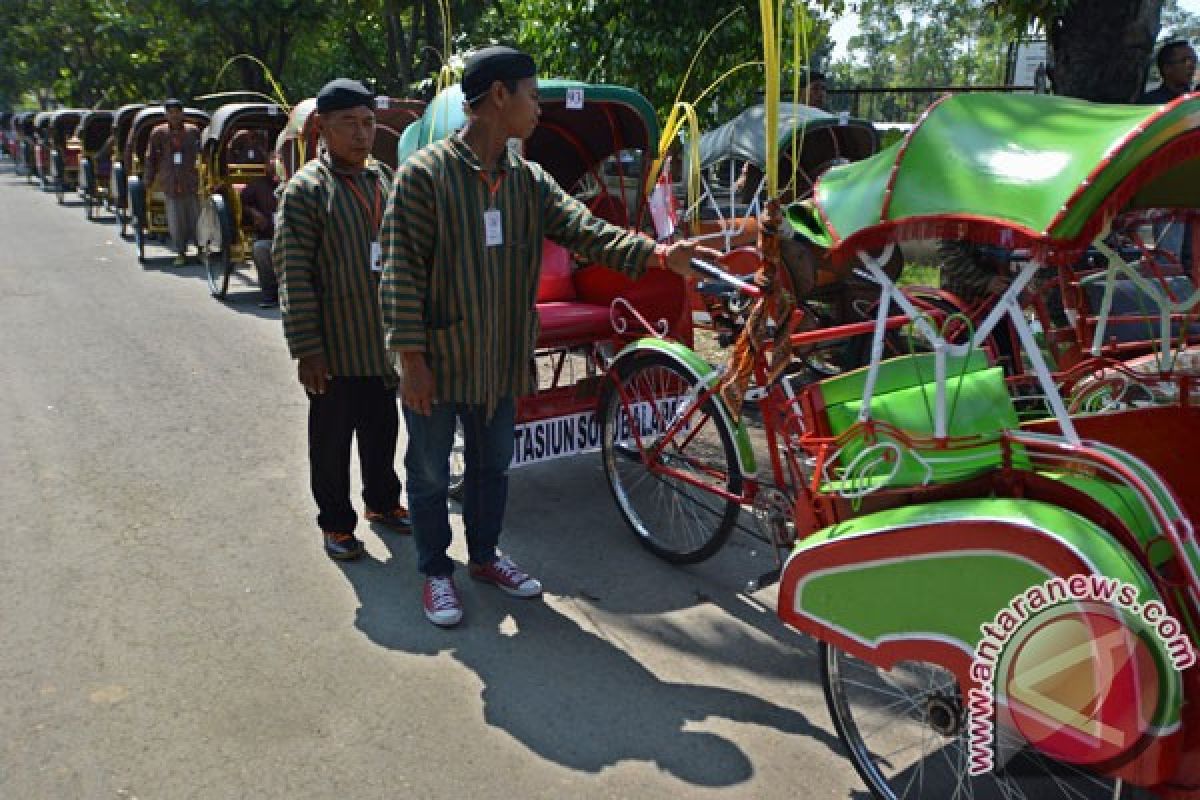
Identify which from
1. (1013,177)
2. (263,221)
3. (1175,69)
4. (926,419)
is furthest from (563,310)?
(263,221)

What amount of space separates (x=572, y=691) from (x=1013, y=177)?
2.02 m

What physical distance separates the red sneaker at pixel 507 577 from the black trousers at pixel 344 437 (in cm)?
66

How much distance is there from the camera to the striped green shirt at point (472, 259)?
10.8ft

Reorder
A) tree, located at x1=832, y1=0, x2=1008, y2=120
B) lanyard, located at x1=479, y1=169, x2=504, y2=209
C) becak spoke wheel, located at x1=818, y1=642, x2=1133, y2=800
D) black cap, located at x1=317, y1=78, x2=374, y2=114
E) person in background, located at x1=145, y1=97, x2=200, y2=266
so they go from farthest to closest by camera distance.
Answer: tree, located at x1=832, y1=0, x2=1008, y2=120 < person in background, located at x1=145, y1=97, x2=200, y2=266 < black cap, located at x1=317, y1=78, x2=374, y2=114 < lanyard, located at x1=479, y1=169, x2=504, y2=209 < becak spoke wheel, located at x1=818, y1=642, x2=1133, y2=800

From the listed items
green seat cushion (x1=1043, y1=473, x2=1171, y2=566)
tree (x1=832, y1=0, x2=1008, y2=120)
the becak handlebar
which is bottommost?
green seat cushion (x1=1043, y1=473, x2=1171, y2=566)

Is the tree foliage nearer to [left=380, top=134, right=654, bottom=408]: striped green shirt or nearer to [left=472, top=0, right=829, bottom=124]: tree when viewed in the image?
[left=472, top=0, right=829, bottom=124]: tree

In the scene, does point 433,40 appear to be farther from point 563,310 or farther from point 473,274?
point 473,274

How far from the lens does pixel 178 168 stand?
38.3 feet

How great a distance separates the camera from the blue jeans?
3576mm

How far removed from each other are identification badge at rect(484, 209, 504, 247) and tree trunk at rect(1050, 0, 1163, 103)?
4844 millimetres

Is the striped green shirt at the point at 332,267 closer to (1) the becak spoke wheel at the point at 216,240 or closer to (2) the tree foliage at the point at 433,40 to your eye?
(2) the tree foliage at the point at 433,40

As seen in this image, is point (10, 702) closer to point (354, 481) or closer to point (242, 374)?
point (354, 481)

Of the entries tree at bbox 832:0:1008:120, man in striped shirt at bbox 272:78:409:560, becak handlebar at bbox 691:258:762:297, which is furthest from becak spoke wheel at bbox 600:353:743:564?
tree at bbox 832:0:1008:120
